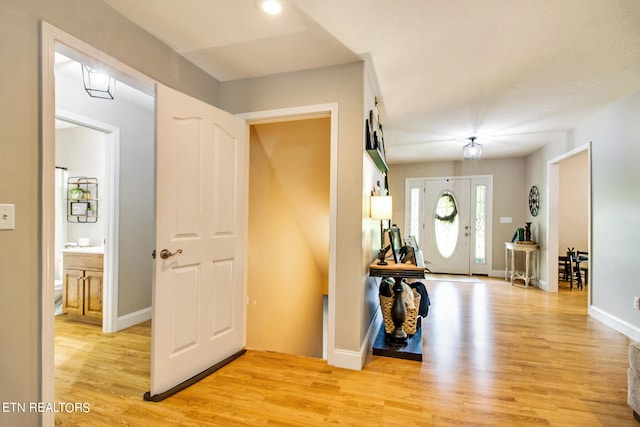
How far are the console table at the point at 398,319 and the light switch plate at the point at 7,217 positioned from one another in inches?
90.0

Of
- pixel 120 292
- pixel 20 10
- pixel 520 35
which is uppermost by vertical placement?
pixel 520 35

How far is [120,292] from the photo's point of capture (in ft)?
10.3

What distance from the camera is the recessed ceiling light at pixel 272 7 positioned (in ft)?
5.60

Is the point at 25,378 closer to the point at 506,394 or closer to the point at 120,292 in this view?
the point at 120,292

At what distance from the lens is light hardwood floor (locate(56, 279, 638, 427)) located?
176cm

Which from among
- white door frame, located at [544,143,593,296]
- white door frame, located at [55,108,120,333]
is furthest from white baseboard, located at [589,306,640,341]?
white door frame, located at [55,108,120,333]

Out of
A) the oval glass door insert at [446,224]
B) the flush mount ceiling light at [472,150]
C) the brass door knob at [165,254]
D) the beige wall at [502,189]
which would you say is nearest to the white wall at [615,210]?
the flush mount ceiling light at [472,150]

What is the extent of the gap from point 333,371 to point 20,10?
2.79 meters

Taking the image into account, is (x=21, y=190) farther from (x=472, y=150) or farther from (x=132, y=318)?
(x=472, y=150)

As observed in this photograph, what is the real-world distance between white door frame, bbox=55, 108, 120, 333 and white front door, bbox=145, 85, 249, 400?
5.02 ft

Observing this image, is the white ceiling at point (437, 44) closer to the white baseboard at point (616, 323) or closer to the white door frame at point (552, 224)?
the white door frame at point (552, 224)

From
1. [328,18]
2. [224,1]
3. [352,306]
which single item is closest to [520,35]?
[328,18]

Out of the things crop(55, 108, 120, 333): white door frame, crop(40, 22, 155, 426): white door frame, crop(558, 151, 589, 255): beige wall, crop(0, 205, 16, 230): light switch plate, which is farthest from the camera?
crop(558, 151, 589, 255): beige wall

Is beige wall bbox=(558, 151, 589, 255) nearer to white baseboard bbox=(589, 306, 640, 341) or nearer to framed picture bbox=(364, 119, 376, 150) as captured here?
white baseboard bbox=(589, 306, 640, 341)
